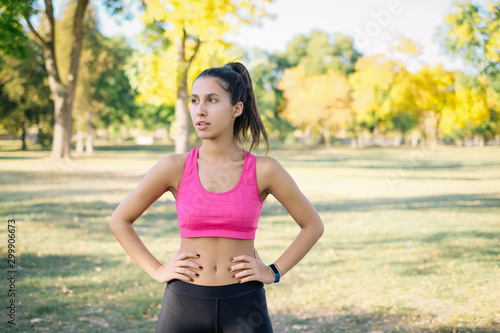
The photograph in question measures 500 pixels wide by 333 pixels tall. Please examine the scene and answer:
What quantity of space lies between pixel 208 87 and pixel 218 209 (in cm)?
59

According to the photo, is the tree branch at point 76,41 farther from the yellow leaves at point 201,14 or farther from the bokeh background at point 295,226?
the yellow leaves at point 201,14

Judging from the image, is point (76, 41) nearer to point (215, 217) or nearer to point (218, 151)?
point (218, 151)

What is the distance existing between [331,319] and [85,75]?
3573 cm

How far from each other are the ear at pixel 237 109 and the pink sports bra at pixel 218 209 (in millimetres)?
318

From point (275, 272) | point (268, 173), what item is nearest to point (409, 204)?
point (275, 272)

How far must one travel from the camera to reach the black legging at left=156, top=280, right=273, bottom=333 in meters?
2.11

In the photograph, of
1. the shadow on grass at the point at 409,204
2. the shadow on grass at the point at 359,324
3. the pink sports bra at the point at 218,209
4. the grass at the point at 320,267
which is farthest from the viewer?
the shadow on grass at the point at 409,204

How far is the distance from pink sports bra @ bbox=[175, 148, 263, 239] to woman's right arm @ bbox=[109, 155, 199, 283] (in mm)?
96

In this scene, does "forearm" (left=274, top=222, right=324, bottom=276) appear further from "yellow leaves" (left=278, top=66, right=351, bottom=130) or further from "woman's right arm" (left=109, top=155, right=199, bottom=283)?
"yellow leaves" (left=278, top=66, right=351, bottom=130)

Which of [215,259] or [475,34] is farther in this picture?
[475,34]

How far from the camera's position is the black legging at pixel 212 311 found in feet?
6.92

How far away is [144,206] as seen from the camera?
2.35 m

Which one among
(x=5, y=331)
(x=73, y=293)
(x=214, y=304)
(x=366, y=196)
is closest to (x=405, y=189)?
(x=366, y=196)

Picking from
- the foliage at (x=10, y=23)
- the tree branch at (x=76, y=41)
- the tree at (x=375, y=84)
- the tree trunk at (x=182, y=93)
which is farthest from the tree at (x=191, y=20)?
the tree at (x=375, y=84)
